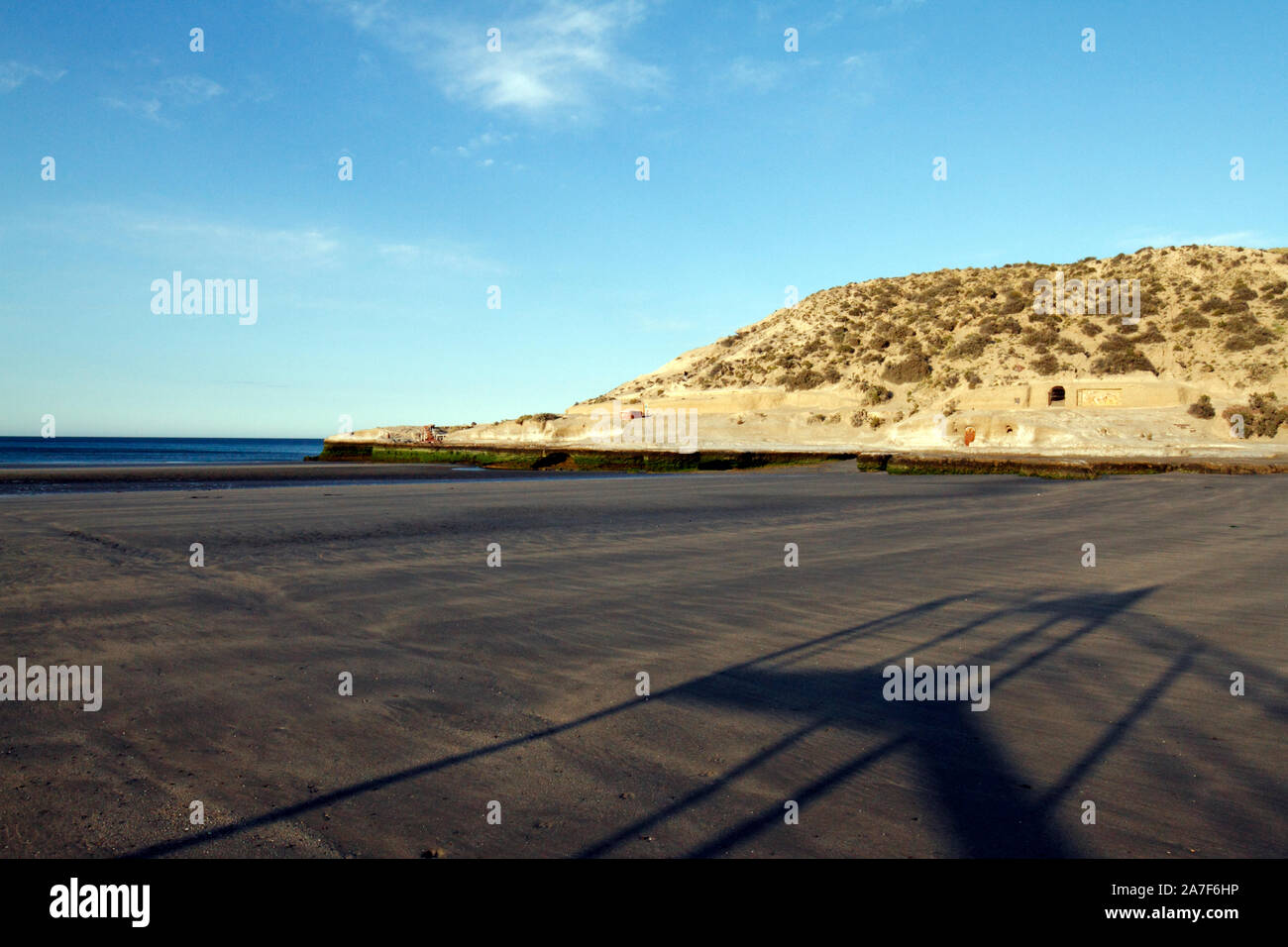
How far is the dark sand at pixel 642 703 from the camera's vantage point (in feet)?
13.5

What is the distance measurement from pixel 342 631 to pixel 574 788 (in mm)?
4558

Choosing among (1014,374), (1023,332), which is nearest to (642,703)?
(1014,374)

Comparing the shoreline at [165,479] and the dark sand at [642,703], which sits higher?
the shoreline at [165,479]

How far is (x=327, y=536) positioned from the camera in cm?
1535

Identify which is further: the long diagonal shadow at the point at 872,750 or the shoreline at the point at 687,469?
the shoreline at the point at 687,469

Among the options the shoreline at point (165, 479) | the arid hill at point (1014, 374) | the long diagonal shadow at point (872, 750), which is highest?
the arid hill at point (1014, 374)

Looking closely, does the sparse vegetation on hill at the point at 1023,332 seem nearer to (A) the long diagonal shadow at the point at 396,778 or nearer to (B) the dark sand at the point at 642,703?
(B) the dark sand at the point at 642,703

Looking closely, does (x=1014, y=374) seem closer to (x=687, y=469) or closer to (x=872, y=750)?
(x=687, y=469)

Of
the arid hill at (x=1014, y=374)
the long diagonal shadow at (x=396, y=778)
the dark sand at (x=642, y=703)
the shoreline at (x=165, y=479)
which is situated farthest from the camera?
the arid hill at (x=1014, y=374)

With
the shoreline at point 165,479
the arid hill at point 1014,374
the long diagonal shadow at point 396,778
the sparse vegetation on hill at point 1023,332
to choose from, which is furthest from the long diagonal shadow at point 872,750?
the sparse vegetation on hill at point 1023,332

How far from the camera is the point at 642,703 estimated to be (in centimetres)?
602
